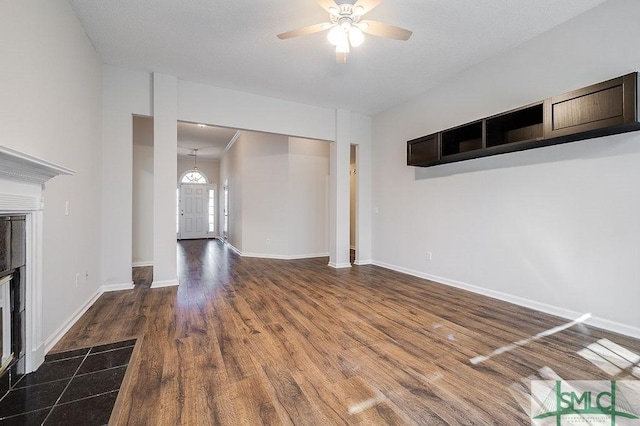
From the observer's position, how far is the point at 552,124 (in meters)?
2.66

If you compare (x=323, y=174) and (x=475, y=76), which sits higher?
(x=475, y=76)

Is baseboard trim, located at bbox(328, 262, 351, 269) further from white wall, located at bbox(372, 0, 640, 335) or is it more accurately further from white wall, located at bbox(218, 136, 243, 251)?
white wall, located at bbox(218, 136, 243, 251)

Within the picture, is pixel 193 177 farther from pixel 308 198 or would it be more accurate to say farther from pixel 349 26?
pixel 349 26

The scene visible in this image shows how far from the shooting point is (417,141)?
14.1 ft

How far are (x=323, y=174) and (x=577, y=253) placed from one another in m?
4.85

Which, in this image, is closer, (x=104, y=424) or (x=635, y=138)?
(x=104, y=424)

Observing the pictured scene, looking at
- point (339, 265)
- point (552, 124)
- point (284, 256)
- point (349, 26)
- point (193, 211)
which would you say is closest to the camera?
point (349, 26)

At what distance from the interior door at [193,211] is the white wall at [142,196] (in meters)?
4.54

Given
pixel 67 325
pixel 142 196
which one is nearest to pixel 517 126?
pixel 67 325

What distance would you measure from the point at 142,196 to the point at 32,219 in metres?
4.08

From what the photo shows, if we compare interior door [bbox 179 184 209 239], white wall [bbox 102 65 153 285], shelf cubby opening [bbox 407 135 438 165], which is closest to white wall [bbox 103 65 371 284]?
white wall [bbox 102 65 153 285]

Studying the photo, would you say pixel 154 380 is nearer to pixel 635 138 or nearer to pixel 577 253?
pixel 577 253

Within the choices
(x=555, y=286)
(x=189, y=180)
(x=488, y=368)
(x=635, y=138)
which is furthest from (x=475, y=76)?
(x=189, y=180)

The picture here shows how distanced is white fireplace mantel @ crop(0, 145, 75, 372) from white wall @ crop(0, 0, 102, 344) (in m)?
0.20
